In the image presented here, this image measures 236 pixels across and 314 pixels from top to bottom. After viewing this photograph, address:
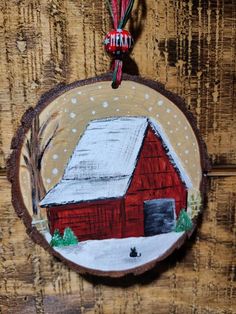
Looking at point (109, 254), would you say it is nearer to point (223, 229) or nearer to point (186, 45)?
point (223, 229)

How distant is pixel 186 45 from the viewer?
0.60 m

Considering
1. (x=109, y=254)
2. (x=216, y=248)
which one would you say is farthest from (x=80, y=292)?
(x=216, y=248)

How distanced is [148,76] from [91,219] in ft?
0.63

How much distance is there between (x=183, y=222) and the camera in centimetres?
62

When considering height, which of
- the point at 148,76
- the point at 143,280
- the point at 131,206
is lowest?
the point at 143,280

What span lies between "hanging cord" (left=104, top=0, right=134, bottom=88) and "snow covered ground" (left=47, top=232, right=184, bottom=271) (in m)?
0.20

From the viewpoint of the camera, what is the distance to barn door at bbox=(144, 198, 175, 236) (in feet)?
2.02

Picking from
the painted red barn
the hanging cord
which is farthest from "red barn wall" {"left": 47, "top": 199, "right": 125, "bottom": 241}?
the hanging cord

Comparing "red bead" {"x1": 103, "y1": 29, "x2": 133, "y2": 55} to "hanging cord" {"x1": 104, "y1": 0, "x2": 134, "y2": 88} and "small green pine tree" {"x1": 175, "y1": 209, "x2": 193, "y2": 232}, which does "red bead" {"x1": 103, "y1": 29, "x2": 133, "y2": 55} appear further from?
"small green pine tree" {"x1": 175, "y1": 209, "x2": 193, "y2": 232}

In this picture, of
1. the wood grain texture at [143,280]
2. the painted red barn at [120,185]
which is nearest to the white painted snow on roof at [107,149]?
the painted red barn at [120,185]

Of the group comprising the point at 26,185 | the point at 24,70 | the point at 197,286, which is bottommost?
the point at 197,286

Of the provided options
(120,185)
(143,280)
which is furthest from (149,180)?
(143,280)

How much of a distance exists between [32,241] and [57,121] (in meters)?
0.16

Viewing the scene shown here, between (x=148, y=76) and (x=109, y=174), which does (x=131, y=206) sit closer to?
(x=109, y=174)
